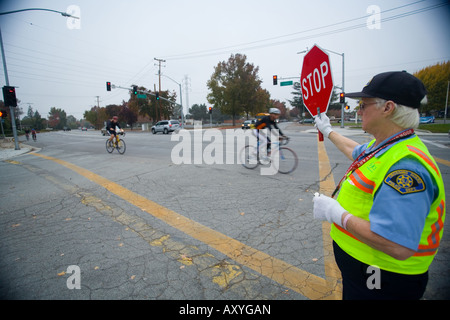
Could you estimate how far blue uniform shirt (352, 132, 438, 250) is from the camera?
1005 mm

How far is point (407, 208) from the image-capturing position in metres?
1.01

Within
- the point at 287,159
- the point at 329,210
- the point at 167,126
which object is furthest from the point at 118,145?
the point at 167,126

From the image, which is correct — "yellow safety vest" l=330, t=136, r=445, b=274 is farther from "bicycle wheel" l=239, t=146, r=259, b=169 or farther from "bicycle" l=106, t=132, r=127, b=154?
"bicycle" l=106, t=132, r=127, b=154

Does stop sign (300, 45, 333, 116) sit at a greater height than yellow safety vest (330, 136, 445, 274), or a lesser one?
greater

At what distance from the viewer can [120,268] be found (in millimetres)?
2506

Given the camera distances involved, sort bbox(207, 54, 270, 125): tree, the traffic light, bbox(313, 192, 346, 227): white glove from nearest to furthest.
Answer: bbox(313, 192, 346, 227): white glove, the traffic light, bbox(207, 54, 270, 125): tree

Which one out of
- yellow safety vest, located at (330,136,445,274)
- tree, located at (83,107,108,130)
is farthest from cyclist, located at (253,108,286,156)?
tree, located at (83,107,108,130)

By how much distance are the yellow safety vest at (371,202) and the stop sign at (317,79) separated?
36.7 inches

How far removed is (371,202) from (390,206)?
23 cm

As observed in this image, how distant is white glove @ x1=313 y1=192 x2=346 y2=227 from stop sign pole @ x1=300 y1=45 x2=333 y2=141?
3.31ft

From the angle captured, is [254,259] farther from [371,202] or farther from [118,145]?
[118,145]
